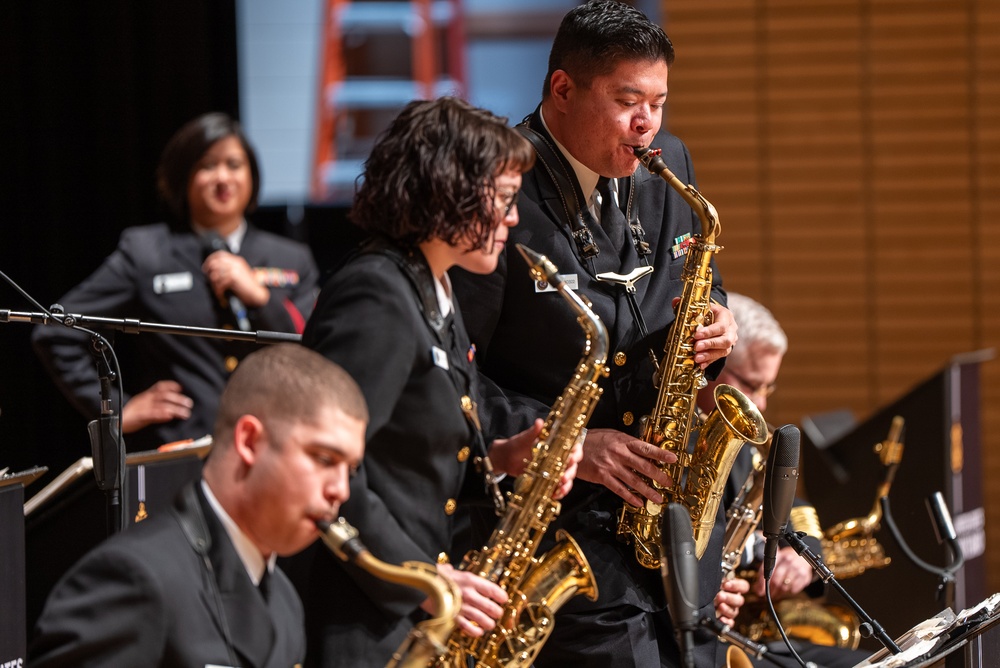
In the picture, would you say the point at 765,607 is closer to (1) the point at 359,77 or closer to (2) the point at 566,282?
(2) the point at 566,282

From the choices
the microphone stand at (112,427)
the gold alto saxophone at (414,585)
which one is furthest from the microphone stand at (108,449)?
the gold alto saxophone at (414,585)

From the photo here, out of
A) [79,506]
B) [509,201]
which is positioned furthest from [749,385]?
[79,506]

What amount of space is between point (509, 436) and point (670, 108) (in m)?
3.95

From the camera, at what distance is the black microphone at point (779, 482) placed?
2.58 metres

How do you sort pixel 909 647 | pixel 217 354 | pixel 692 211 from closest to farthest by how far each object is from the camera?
pixel 909 647, pixel 692 211, pixel 217 354

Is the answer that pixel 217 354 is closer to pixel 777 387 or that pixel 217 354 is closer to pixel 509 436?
pixel 509 436

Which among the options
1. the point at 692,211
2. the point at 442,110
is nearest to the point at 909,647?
the point at 692,211

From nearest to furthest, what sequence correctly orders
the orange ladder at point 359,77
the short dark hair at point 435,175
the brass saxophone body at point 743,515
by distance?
1. the short dark hair at point 435,175
2. the brass saxophone body at point 743,515
3. the orange ladder at point 359,77

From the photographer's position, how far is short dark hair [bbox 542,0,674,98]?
2828 mm

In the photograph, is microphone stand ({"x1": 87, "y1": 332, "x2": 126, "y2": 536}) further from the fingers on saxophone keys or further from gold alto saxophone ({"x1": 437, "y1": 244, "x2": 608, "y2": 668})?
the fingers on saxophone keys

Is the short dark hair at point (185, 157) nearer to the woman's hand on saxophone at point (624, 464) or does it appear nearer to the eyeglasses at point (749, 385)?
the eyeglasses at point (749, 385)

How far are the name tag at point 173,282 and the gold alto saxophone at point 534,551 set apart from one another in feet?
7.87

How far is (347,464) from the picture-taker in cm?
197

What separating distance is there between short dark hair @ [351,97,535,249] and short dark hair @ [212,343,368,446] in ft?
1.31
